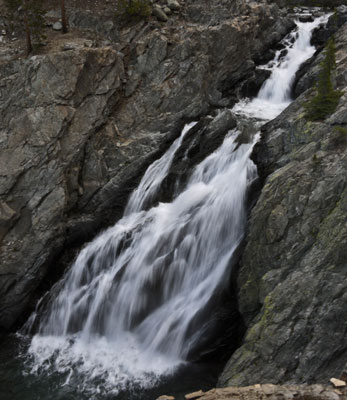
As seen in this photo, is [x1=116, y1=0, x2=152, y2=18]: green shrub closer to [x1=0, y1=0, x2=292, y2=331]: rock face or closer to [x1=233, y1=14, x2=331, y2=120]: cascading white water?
[x1=0, y1=0, x2=292, y2=331]: rock face

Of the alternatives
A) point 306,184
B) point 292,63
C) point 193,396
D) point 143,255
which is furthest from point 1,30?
point 193,396

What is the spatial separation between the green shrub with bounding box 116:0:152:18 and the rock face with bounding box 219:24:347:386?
44.2ft

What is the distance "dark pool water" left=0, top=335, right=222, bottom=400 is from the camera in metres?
11.8

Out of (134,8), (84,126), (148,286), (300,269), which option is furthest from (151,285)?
(134,8)

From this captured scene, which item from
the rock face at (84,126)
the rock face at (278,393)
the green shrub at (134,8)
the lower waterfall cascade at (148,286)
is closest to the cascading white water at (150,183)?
the lower waterfall cascade at (148,286)

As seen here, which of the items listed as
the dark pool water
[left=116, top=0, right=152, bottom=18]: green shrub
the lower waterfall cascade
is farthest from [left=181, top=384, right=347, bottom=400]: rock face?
[left=116, top=0, right=152, bottom=18]: green shrub

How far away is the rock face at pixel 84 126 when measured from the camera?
1697 centimetres

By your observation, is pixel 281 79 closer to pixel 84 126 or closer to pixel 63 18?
pixel 84 126

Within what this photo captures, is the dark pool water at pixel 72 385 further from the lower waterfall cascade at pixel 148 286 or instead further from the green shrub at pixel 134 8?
the green shrub at pixel 134 8

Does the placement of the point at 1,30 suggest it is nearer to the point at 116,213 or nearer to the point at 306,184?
the point at 116,213

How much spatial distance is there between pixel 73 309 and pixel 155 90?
1225cm

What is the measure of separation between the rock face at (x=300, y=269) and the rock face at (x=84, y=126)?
822 centimetres

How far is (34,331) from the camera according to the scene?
1578 centimetres

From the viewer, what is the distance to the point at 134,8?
2166 cm
